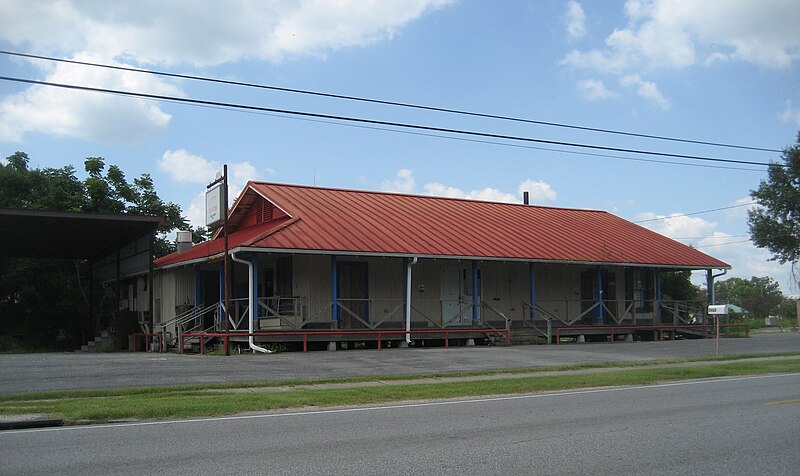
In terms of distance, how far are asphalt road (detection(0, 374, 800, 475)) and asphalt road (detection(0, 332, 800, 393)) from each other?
5.19m

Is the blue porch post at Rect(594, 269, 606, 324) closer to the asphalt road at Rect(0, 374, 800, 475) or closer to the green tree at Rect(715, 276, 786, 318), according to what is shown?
the asphalt road at Rect(0, 374, 800, 475)

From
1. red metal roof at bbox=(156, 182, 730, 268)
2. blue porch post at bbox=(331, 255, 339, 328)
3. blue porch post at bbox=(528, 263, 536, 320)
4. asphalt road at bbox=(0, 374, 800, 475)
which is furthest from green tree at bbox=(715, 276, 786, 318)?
asphalt road at bbox=(0, 374, 800, 475)

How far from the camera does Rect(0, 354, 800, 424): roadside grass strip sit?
1183 cm

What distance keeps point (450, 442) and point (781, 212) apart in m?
53.1

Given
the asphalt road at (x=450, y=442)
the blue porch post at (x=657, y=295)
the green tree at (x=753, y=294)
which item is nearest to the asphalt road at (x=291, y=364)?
the asphalt road at (x=450, y=442)

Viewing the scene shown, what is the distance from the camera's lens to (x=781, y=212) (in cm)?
5478

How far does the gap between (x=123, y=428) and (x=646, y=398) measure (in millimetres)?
8808

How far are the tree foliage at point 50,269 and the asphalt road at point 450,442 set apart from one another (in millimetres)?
26768

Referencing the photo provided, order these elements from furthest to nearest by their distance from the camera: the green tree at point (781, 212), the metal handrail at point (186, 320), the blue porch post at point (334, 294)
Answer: the green tree at point (781, 212), the metal handrail at point (186, 320), the blue porch post at point (334, 294)

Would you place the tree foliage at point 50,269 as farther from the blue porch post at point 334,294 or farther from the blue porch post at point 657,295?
the blue porch post at point 657,295

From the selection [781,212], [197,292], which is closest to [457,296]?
[197,292]

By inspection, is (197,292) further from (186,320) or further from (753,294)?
(753,294)

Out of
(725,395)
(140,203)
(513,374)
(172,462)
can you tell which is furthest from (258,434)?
(140,203)

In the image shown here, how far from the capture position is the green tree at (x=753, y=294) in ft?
312
